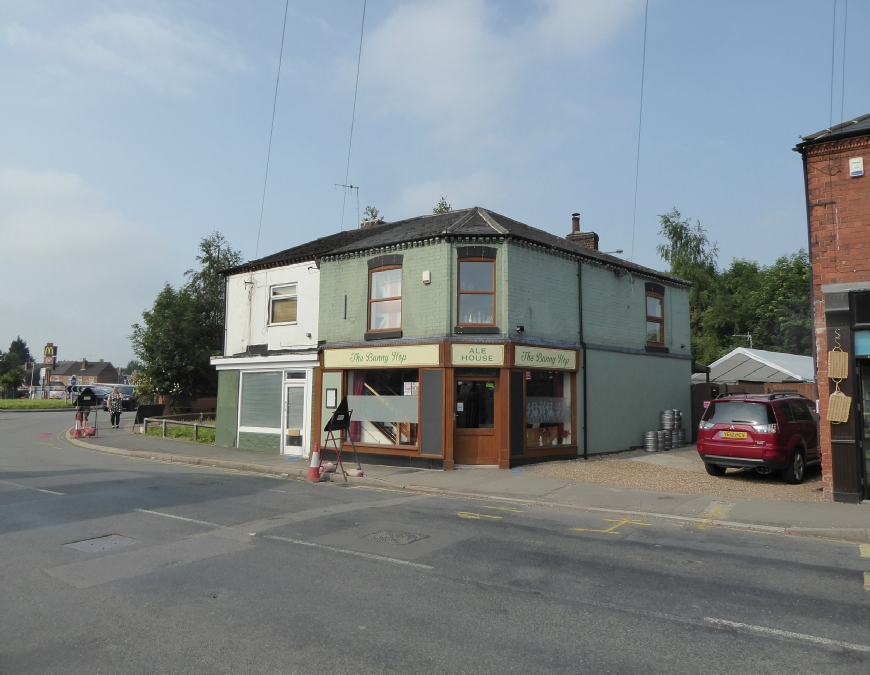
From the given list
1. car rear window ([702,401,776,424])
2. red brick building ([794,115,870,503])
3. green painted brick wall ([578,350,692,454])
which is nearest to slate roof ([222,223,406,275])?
green painted brick wall ([578,350,692,454])

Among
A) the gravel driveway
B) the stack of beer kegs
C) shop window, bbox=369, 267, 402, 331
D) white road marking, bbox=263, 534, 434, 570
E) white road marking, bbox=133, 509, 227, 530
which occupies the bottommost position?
white road marking, bbox=133, 509, 227, 530

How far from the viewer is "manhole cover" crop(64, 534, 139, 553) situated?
7695mm

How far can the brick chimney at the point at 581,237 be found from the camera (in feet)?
77.6

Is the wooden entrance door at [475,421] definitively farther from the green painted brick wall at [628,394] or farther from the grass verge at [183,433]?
the grass verge at [183,433]

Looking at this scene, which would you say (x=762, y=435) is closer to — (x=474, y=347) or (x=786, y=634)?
(x=474, y=347)

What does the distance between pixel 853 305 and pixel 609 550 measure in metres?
6.80

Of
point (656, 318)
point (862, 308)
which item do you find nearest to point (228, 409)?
point (656, 318)

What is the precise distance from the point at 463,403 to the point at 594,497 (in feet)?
16.9

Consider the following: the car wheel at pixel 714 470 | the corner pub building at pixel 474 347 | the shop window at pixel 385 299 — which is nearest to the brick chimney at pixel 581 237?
the corner pub building at pixel 474 347

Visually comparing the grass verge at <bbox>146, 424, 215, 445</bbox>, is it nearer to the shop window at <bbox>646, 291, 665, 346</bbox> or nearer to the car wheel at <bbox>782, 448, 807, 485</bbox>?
the shop window at <bbox>646, 291, 665, 346</bbox>

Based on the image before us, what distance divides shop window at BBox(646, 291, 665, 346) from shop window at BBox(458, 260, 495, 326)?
7.56m

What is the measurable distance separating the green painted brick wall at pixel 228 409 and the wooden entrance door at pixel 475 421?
29.9ft

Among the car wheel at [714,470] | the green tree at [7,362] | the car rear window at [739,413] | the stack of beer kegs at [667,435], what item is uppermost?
the green tree at [7,362]

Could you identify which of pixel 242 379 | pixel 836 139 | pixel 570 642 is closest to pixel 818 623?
pixel 570 642
